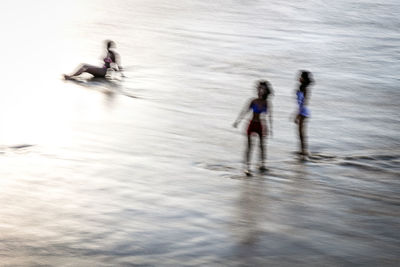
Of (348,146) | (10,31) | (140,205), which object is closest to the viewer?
(140,205)

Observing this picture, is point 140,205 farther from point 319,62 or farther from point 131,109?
point 319,62

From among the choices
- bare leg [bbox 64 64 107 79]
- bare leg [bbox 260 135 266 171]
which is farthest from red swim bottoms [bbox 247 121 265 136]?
bare leg [bbox 64 64 107 79]

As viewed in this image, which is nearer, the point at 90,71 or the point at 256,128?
the point at 256,128

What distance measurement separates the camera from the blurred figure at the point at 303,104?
1475cm

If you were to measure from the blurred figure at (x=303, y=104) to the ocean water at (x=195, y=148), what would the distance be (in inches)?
14.0

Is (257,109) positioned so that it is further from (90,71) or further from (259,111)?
(90,71)

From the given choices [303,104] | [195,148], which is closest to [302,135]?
[303,104]

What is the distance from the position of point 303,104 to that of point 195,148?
2.24 meters

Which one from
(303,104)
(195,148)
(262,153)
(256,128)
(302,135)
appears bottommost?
(195,148)

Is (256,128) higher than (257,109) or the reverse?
the reverse

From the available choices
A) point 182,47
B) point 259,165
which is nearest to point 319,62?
point 182,47

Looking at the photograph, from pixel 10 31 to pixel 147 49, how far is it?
7192 millimetres

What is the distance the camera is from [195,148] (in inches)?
628

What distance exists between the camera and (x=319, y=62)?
2461 cm
